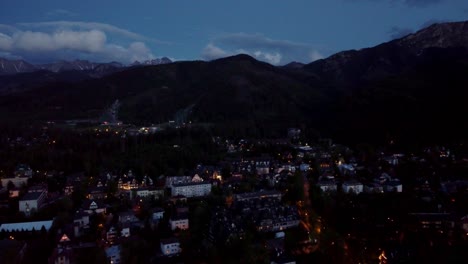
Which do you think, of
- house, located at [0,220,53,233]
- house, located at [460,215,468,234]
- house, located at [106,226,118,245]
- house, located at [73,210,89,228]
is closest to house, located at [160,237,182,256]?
house, located at [106,226,118,245]

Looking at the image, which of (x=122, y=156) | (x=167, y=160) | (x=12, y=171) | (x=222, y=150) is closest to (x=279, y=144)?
(x=222, y=150)

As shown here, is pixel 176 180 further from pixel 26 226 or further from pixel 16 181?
pixel 16 181

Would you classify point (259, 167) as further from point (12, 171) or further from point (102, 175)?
point (12, 171)

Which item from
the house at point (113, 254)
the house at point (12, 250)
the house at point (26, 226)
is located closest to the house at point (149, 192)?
the house at point (26, 226)

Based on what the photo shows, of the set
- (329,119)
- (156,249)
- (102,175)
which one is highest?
(329,119)

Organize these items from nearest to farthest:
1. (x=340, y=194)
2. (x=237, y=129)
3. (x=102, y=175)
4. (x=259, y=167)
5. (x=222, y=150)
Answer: (x=340, y=194) < (x=102, y=175) < (x=259, y=167) < (x=222, y=150) < (x=237, y=129)

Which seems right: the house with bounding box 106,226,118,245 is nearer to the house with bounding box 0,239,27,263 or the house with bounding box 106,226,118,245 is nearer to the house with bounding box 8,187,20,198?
the house with bounding box 0,239,27,263

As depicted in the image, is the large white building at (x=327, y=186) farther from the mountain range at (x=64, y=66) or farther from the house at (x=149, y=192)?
the mountain range at (x=64, y=66)
